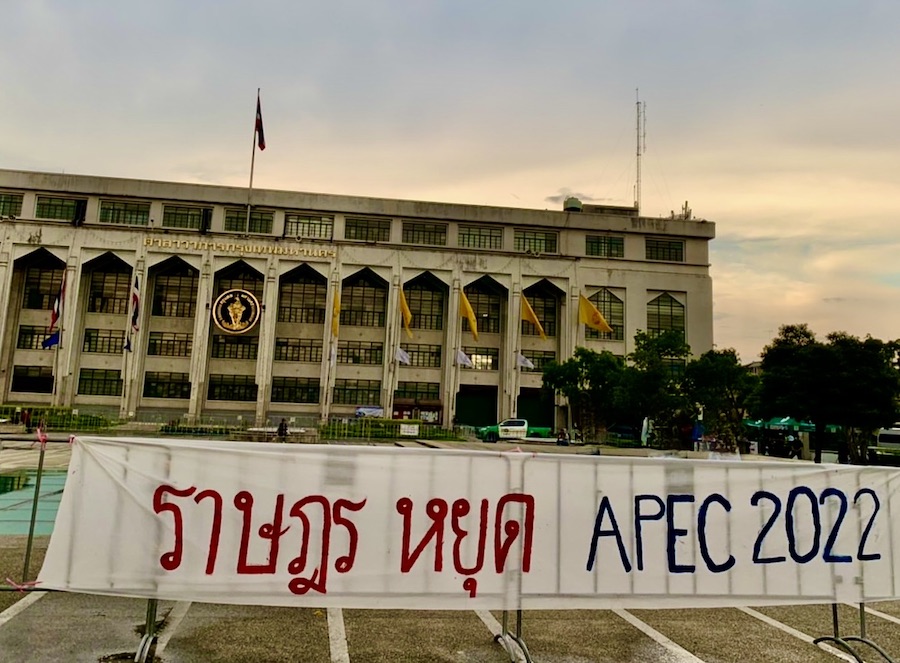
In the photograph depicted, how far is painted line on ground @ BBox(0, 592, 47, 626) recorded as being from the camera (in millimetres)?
5023

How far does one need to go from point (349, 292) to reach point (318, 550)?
49.0m

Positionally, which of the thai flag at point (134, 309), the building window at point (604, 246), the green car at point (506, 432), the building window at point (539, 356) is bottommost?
the green car at point (506, 432)

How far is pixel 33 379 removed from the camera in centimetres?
4747

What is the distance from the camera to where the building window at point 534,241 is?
54.7 metres

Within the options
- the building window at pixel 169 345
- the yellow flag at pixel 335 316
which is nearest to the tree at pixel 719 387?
the yellow flag at pixel 335 316

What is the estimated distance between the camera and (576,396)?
4369cm

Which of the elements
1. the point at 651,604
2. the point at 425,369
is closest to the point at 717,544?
the point at 651,604

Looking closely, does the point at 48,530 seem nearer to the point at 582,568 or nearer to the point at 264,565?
the point at 264,565

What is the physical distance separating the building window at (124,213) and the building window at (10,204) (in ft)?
23.1

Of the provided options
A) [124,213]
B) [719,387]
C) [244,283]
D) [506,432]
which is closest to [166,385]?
[244,283]

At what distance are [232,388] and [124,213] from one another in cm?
1896

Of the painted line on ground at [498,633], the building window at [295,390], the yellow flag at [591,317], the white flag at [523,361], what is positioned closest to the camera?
the painted line on ground at [498,633]

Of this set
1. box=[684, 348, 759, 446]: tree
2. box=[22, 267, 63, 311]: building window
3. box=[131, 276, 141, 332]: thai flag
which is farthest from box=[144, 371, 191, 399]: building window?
box=[684, 348, 759, 446]: tree

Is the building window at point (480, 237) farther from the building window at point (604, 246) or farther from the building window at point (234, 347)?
the building window at point (234, 347)
